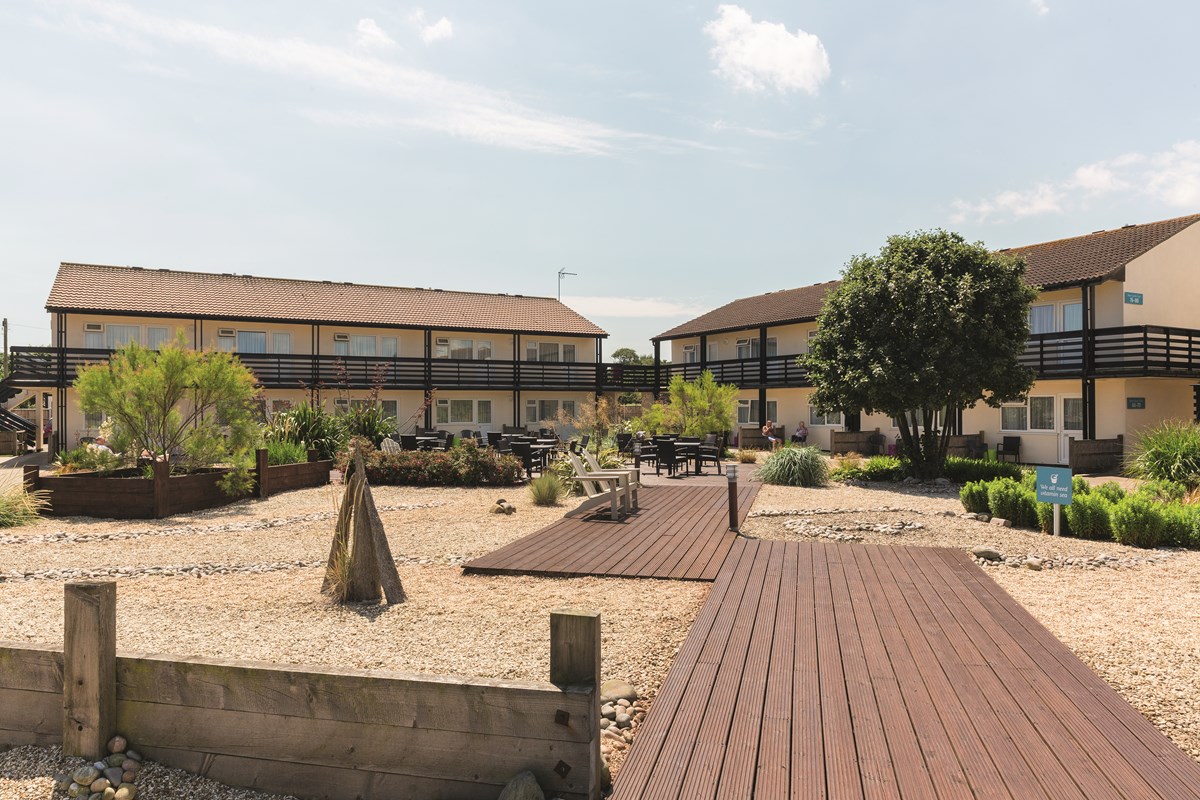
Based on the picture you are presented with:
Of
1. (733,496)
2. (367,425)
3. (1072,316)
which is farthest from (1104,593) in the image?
(1072,316)

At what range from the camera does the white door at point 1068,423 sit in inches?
814

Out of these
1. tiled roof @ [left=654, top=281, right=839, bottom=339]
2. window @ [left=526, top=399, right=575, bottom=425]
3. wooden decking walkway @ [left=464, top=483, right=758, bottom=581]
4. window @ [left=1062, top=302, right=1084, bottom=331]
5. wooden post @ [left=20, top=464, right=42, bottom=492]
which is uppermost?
tiled roof @ [left=654, top=281, right=839, bottom=339]

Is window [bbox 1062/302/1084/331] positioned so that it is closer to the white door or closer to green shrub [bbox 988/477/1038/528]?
the white door

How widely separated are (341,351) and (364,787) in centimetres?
2896

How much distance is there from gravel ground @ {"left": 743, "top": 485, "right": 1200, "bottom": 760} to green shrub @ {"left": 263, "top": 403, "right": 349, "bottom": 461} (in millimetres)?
9953

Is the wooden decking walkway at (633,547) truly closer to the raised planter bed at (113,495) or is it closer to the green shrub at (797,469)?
the green shrub at (797,469)

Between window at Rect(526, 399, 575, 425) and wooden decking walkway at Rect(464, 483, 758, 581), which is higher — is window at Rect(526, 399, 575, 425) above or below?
above

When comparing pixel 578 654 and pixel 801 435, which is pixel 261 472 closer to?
pixel 578 654

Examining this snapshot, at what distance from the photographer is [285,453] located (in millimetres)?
14672

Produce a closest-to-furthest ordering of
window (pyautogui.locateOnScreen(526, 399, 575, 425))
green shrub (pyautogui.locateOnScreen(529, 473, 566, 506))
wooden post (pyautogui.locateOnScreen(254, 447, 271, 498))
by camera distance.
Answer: green shrub (pyautogui.locateOnScreen(529, 473, 566, 506)) < wooden post (pyautogui.locateOnScreen(254, 447, 271, 498)) < window (pyautogui.locateOnScreen(526, 399, 575, 425))

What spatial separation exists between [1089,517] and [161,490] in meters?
13.2

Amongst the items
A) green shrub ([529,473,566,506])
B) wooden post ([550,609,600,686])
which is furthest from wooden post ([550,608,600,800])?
green shrub ([529,473,566,506])

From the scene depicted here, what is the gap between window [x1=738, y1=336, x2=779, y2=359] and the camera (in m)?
31.6

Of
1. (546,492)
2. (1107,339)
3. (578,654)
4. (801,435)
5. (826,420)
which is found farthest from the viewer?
(826,420)
